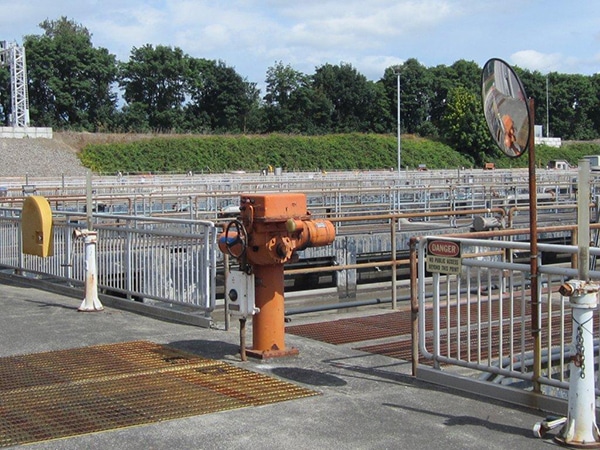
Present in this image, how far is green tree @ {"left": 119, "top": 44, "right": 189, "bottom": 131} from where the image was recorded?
99.2m

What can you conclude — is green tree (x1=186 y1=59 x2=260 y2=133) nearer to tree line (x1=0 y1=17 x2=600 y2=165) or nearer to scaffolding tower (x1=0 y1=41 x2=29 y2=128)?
tree line (x1=0 y1=17 x2=600 y2=165)

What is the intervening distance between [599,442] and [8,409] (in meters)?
4.19

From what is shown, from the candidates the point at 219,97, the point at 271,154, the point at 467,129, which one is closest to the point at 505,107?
the point at 271,154

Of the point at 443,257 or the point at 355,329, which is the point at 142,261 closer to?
the point at 355,329

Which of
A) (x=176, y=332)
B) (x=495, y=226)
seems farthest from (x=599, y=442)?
(x=495, y=226)

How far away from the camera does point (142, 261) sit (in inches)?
413

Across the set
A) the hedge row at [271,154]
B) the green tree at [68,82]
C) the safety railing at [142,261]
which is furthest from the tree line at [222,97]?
the safety railing at [142,261]

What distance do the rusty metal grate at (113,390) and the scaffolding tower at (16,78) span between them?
71.7 metres

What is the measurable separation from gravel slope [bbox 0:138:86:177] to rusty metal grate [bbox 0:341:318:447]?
182 ft

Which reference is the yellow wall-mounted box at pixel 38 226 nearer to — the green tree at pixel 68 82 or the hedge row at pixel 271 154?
the hedge row at pixel 271 154

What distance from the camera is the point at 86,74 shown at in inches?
3713

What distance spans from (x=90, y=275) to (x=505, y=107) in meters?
6.28

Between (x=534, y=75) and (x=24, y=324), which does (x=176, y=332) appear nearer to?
(x=24, y=324)

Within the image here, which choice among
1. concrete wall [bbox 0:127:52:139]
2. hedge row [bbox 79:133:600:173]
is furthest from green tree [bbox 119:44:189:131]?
concrete wall [bbox 0:127:52:139]
